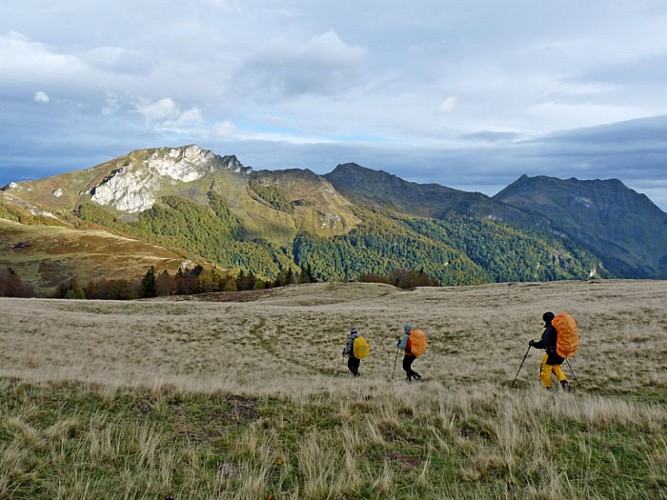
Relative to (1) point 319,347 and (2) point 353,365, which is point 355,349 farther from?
(1) point 319,347

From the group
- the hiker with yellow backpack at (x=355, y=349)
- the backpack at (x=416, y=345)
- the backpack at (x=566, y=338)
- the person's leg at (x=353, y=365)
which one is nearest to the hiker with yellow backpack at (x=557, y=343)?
the backpack at (x=566, y=338)

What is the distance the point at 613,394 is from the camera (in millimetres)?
13211

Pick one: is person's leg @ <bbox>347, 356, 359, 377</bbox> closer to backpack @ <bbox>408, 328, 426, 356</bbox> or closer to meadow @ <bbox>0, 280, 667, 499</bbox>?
backpack @ <bbox>408, 328, 426, 356</bbox>

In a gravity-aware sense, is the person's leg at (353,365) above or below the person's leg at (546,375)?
below

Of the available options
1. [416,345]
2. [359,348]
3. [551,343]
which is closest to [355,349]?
[359,348]

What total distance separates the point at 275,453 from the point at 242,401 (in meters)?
3.09

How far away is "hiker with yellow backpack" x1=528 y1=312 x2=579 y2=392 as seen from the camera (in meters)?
12.6

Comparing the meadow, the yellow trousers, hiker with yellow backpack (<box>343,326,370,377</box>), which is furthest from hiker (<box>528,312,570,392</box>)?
hiker with yellow backpack (<box>343,326,370,377</box>)

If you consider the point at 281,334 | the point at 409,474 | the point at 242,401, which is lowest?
the point at 281,334

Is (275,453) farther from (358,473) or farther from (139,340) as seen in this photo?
(139,340)

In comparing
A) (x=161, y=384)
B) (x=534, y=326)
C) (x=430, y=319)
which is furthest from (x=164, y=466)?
(x=430, y=319)

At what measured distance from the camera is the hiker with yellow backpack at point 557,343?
12.6 metres

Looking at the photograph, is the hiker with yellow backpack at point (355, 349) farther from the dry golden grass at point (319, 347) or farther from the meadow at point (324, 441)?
the meadow at point (324, 441)

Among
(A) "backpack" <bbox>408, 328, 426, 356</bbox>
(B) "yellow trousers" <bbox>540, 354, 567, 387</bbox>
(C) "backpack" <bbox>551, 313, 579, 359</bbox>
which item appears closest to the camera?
(C) "backpack" <bbox>551, 313, 579, 359</bbox>
